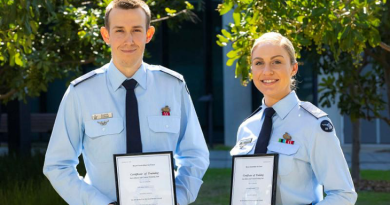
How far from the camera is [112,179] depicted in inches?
118

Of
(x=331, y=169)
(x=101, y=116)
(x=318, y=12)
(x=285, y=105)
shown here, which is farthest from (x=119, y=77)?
(x=318, y=12)

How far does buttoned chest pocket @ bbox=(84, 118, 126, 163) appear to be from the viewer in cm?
301

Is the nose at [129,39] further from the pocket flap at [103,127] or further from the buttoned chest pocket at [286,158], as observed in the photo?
the buttoned chest pocket at [286,158]

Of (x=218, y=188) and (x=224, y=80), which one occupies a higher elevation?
(x=224, y=80)

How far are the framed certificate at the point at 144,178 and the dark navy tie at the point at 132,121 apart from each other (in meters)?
0.15

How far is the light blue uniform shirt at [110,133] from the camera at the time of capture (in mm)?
2996

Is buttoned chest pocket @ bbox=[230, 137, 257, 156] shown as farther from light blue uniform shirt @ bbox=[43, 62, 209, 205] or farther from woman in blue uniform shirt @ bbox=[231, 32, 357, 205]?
light blue uniform shirt @ bbox=[43, 62, 209, 205]

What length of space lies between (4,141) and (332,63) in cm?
841

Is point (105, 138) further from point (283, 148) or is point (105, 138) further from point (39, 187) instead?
point (39, 187)

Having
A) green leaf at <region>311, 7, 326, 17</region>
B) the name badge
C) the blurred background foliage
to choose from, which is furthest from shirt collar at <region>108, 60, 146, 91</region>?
the blurred background foliage

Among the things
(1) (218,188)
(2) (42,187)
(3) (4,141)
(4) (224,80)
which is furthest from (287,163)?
(3) (4,141)

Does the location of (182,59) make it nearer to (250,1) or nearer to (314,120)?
(250,1)

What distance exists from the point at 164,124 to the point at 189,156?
20 centimetres

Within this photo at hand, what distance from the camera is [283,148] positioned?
282 cm
